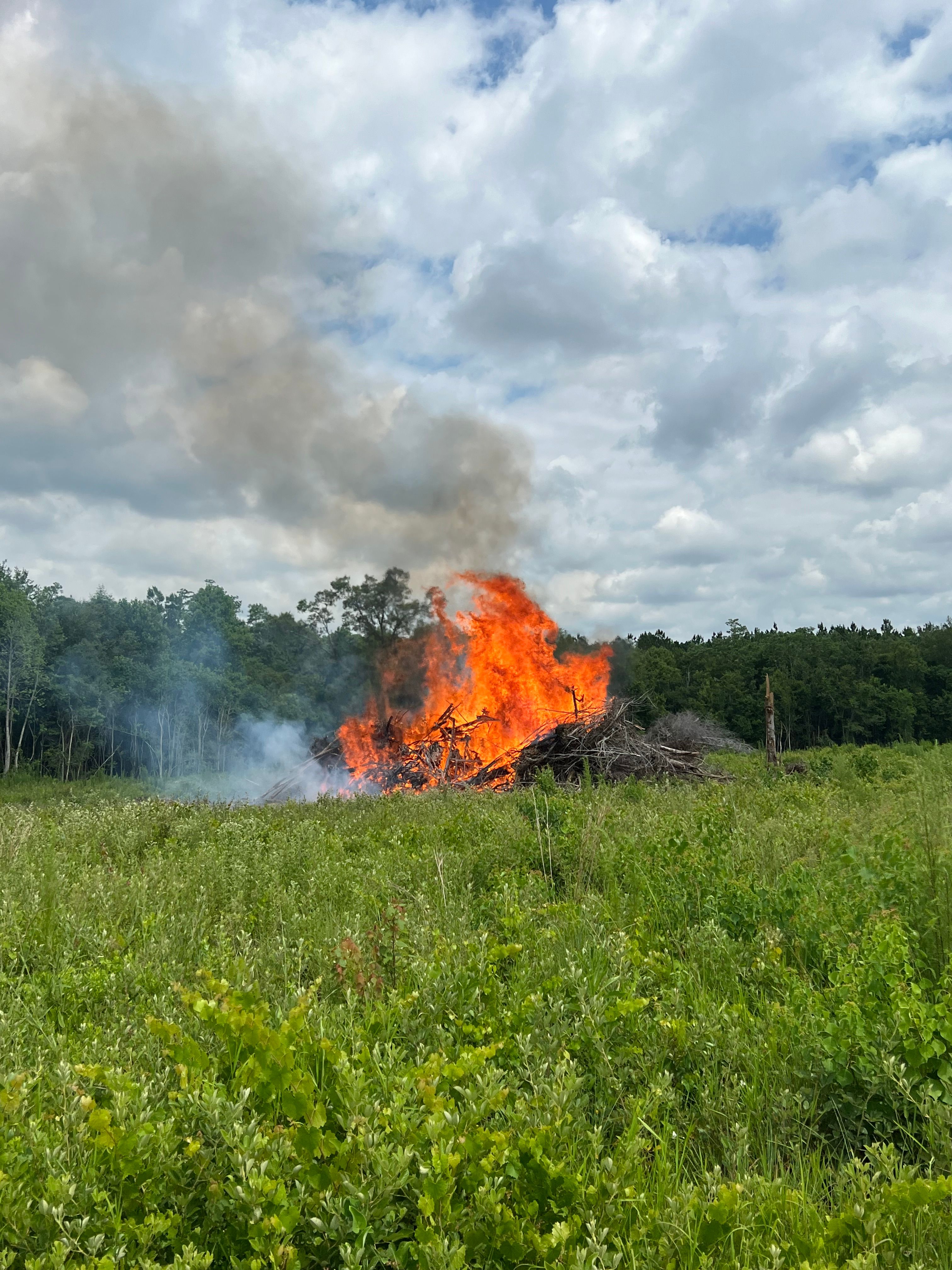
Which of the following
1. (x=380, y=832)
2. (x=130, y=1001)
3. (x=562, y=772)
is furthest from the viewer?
(x=562, y=772)

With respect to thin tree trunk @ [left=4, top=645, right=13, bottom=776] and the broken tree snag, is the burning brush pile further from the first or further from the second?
thin tree trunk @ [left=4, top=645, right=13, bottom=776]

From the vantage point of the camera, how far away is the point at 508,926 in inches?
186

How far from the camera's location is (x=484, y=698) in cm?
2112

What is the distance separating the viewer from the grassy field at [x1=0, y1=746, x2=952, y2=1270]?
2186 millimetres

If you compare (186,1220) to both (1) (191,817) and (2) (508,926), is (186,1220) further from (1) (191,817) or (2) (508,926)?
(1) (191,817)

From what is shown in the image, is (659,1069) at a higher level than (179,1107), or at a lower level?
lower

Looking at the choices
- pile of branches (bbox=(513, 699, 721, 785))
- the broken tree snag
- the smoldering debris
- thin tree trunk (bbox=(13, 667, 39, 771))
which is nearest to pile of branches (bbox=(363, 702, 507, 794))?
pile of branches (bbox=(513, 699, 721, 785))

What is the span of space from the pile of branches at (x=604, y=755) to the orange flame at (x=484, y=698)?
0.55m

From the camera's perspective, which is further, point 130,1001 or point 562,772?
point 562,772

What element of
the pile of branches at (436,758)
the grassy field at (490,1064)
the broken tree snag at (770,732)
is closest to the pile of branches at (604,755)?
the pile of branches at (436,758)

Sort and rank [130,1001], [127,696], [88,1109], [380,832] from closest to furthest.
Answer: [88,1109], [130,1001], [380,832], [127,696]

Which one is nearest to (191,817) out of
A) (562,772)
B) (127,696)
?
(562,772)

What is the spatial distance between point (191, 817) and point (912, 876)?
8.54 m

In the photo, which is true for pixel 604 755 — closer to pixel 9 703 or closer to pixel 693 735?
pixel 693 735
